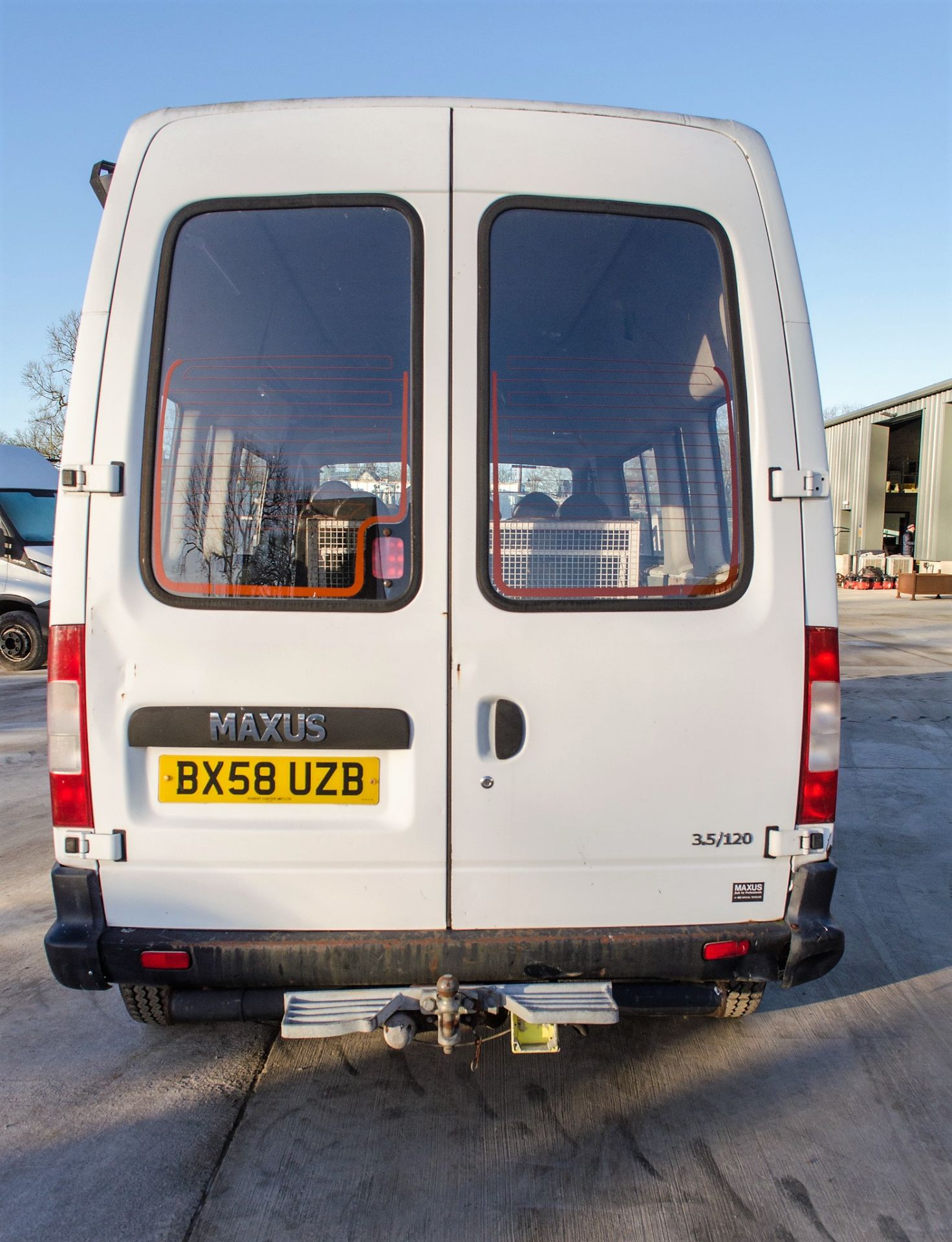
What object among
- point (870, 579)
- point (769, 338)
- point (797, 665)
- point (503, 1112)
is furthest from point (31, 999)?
point (870, 579)

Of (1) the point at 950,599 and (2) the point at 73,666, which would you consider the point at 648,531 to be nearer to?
(2) the point at 73,666

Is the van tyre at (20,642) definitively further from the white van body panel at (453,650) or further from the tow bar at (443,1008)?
the tow bar at (443,1008)

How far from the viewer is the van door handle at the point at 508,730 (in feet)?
7.40

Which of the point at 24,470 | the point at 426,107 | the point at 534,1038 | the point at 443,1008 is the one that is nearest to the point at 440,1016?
the point at 443,1008

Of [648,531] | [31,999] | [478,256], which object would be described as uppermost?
[478,256]

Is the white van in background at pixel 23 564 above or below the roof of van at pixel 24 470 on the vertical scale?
below

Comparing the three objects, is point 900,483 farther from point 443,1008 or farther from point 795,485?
point 443,1008

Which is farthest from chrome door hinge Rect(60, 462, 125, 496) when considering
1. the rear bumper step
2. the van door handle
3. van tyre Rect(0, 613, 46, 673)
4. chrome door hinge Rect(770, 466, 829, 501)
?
van tyre Rect(0, 613, 46, 673)

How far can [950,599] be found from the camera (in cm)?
2495

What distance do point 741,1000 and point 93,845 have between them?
2.05 meters

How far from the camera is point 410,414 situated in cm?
227

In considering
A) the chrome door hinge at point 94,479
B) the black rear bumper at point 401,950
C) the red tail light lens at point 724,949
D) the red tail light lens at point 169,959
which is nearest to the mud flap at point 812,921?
the black rear bumper at point 401,950

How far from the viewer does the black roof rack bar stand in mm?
2551

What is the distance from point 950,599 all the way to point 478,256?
2648 centimetres
